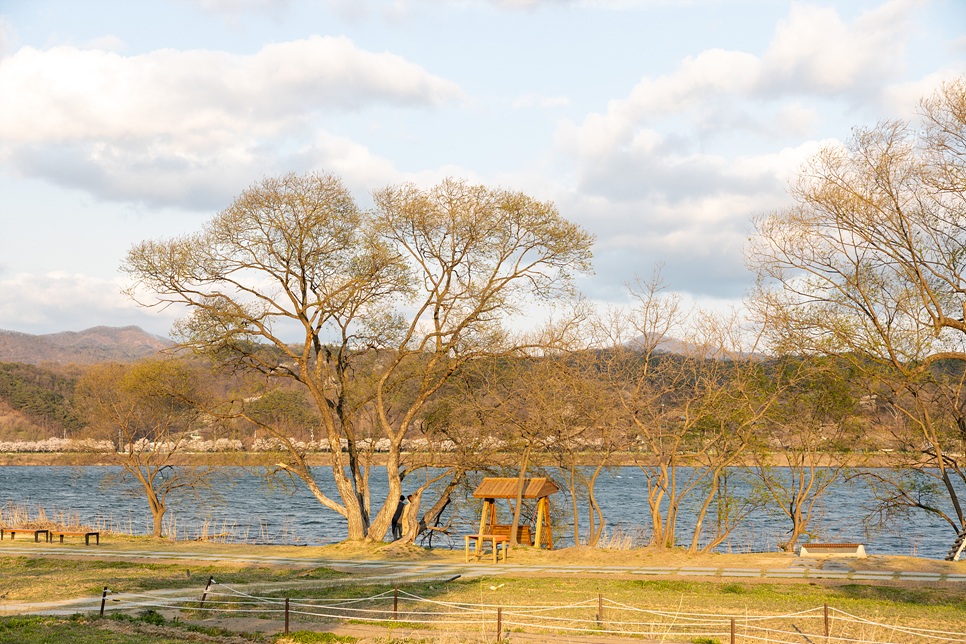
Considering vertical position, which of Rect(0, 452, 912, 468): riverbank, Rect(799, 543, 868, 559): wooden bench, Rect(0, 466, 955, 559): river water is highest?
Rect(0, 452, 912, 468): riverbank

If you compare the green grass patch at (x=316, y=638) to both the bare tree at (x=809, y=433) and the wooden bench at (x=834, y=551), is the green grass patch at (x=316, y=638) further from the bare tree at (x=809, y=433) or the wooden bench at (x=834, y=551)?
the bare tree at (x=809, y=433)

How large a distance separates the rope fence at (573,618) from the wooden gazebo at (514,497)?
28.6ft

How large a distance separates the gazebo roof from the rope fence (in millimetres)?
8682

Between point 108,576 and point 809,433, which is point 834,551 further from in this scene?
point 108,576

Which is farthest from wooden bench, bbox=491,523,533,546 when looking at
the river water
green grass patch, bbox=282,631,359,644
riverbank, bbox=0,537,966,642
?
green grass patch, bbox=282,631,359,644

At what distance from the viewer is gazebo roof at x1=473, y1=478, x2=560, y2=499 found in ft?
76.7

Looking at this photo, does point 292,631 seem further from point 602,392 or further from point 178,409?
point 178,409

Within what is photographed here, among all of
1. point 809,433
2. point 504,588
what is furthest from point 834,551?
point 504,588

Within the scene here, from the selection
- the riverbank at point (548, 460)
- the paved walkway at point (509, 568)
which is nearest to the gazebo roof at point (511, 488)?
the riverbank at point (548, 460)

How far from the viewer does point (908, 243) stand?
2075 centimetres

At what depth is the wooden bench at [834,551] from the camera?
1845 cm

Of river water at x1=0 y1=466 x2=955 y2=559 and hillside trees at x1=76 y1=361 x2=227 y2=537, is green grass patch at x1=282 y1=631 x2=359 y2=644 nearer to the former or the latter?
river water at x1=0 y1=466 x2=955 y2=559

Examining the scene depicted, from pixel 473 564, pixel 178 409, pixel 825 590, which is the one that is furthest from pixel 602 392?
pixel 178 409

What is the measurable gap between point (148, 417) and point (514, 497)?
1994 cm
